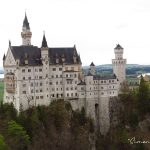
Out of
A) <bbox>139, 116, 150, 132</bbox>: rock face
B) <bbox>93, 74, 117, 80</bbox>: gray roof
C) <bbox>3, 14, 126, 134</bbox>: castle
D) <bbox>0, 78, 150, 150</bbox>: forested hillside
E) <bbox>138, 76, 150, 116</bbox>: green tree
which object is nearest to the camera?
<bbox>0, 78, 150, 150</bbox>: forested hillside

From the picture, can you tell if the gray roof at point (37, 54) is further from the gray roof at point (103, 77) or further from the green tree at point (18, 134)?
the green tree at point (18, 134)

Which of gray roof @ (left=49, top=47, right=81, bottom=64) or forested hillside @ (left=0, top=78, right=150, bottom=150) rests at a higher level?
gray roof @ (left=49, top=47, right=81, bottom=64)

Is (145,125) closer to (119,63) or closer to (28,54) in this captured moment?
(119,63)

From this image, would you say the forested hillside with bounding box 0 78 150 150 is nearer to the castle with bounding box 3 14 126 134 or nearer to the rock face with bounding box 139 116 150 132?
the rock face with bounding box 139 116 150 132

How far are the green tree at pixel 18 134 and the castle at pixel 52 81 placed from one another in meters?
9.50

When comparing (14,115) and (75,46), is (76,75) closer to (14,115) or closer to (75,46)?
(75,46)

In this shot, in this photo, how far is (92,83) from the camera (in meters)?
102

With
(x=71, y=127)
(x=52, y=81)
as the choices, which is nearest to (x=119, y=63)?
(x=52, y=81)

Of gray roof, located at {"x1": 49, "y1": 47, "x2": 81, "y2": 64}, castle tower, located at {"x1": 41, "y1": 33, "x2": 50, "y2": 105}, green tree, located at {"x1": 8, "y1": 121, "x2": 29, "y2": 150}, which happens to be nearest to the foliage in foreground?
green tree, located at {"x1": 8, "y1": 121, "x2": 29, "y2": 150}

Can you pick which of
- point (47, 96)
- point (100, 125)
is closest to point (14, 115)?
point (47, 96)

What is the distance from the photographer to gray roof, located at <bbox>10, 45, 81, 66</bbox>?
96562 mm

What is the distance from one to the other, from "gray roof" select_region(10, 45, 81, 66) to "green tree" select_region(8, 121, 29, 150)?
15.4 metres

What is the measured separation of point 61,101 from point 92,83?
895 centimetres

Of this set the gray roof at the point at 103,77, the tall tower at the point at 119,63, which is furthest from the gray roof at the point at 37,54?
the tall tower at the point at 119,63
